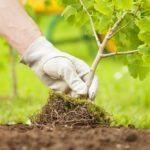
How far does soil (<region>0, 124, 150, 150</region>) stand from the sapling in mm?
600

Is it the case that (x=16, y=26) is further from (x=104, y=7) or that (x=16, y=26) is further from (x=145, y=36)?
(x=145, y=36)

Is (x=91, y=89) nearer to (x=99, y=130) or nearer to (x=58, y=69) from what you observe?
(x=58, y=69)

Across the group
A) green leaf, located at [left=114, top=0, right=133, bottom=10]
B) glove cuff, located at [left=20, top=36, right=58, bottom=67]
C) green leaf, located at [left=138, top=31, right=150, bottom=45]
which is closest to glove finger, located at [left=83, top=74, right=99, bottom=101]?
glove cuff, located at [left=20, top=36, right=58, bottom=67]

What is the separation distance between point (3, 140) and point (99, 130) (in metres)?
0.55

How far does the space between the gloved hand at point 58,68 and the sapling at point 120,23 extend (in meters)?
0.09

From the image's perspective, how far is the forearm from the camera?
385 cm

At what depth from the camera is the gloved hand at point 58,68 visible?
3773 millimetres

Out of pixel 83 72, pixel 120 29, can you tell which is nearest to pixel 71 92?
pixel 83 72

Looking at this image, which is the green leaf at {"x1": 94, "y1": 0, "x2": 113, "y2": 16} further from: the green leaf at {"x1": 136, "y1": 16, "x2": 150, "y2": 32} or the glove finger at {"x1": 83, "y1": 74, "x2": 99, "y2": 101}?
the glove finger at {"x1": 83, "y1": 74, "x2": 99, "y2": 101}

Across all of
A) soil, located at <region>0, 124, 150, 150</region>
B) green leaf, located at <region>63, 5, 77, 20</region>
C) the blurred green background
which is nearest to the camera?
soil, located at <region>0, 124, 150, 150</region>

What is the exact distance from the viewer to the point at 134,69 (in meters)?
4.16

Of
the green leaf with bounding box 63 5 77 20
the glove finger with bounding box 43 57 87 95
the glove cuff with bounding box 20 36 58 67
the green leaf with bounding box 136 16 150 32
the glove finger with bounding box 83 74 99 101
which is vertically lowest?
the glove finger with bounding box 83 74 99 101

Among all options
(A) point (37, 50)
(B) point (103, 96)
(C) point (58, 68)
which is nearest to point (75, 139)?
(C) point (58, 68)

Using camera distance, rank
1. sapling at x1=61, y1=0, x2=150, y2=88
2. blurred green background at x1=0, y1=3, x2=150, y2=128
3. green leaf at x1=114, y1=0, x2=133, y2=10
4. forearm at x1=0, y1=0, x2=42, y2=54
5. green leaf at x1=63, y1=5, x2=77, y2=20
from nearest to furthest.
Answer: green leaf at x1=114, y1=0, x2=133, y2=10 → sapling at x1=61, y1=0, x2=150, y2=88 → forearm at x1=0, y1=0, x2=42, y2=54 → green leaf at x1=63, y1=5, x2=77, y2=20 → blurred green background at x1=0, y1=3, x2=150, y2=128
